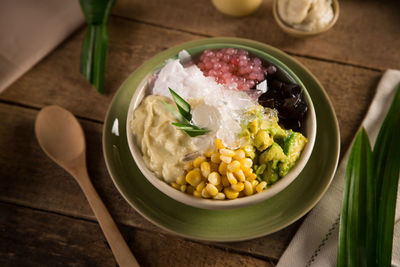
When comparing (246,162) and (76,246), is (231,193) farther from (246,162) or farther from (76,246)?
(76,246)

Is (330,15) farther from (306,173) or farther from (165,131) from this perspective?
(165,131)

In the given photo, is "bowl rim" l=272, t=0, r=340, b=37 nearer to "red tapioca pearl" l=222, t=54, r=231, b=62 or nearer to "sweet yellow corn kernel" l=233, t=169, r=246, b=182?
"red tapioca pearl" l=222, t=54, r=231, b=62

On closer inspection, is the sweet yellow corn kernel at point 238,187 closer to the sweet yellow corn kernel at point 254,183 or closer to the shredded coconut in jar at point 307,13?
the sweet yellow corn kernel at point 254,183

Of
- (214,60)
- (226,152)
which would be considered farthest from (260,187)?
(214,60)

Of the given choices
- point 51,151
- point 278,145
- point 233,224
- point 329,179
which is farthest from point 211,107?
point 51,151

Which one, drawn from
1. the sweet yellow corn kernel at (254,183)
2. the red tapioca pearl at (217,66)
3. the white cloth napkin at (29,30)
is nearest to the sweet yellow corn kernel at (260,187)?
the sweet yellow corn kernel at (254,183)

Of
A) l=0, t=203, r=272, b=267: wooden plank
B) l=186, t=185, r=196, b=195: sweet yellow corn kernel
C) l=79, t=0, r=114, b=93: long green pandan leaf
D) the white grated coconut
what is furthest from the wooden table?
the white grated coconut
